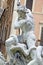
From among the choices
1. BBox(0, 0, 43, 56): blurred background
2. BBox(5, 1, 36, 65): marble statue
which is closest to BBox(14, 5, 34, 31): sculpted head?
BBox(5, 1, 36, 65): marble statue

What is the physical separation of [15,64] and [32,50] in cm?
32

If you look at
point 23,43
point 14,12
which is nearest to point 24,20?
point 23,43

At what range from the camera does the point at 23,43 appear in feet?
13.8

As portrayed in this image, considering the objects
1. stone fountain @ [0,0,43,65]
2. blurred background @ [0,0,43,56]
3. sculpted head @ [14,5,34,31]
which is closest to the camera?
stone fountain @ [0,0,43,65]

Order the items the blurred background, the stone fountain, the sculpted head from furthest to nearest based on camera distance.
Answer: the blurred background < the sculpted head < the stone fountain

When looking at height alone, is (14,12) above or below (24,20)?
below

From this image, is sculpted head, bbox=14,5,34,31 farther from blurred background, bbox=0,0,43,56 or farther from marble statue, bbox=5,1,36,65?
blurred background, bbox=0,0,43,56

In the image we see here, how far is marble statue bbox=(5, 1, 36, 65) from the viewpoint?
3971mm

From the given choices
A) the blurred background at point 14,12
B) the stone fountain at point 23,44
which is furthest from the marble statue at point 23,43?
the blurred background at point 14,12

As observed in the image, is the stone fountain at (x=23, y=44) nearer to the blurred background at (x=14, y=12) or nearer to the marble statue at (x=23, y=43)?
the marble statue at (x=23, y=43)

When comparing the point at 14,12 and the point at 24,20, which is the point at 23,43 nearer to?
the point at 24,20

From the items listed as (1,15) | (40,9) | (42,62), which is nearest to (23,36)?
(42,62)

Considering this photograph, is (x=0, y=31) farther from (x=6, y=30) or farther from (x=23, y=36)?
(x=23, y=36)

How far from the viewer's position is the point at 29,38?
4.17 meters
